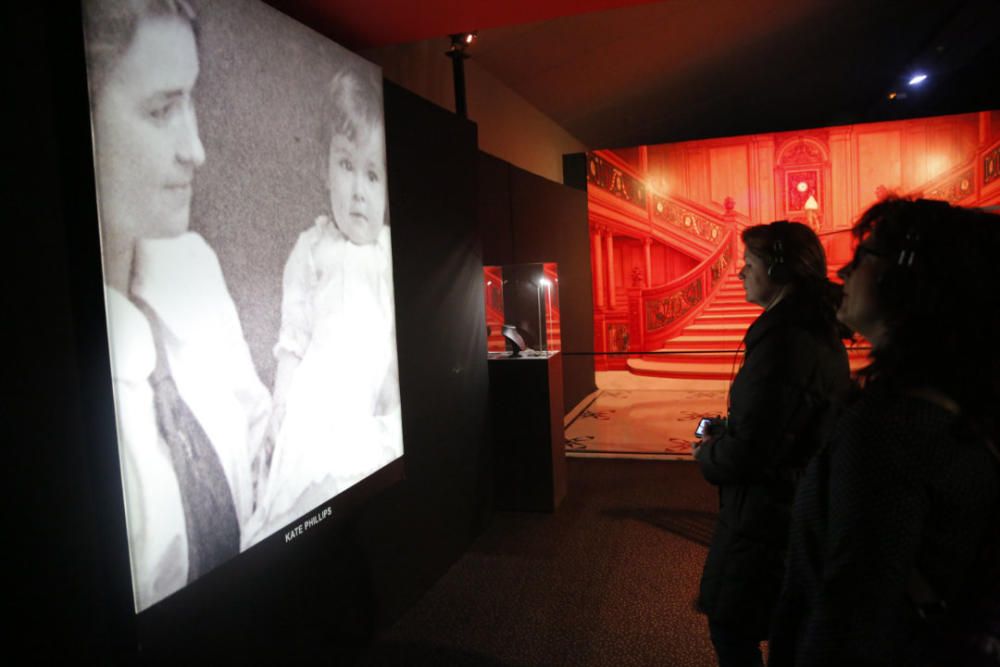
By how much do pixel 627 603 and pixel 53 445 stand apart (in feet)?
8.02

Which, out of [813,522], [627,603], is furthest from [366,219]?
[627,603]

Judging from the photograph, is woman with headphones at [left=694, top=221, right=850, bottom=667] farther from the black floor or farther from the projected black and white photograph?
the projected black and white photograph

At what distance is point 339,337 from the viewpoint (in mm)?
2189

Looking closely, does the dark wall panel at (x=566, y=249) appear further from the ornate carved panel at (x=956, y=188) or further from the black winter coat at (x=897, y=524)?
the black winter coat at (x=897, y=524)

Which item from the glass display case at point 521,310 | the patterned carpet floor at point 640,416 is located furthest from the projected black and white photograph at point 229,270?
the patterned carpet floor at point 640,416

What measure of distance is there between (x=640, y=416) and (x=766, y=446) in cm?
518

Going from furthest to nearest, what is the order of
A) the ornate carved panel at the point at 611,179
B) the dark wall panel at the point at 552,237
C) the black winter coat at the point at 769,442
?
the ornate carved panel at the point at 611,179 → the dark wall panel at the point at 552,237 → the black winter coat at the point at 769,442

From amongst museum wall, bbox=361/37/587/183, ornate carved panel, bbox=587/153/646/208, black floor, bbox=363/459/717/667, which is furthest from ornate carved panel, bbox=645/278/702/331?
black floor, bbox=363/459/717/667

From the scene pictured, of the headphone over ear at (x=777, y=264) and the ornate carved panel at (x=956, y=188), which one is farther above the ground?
the ornate carved panel at (x=956, y=188)

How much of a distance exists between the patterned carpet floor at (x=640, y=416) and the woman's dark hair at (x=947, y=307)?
4476 mm

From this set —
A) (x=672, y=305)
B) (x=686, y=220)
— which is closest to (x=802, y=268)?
(x=686, y=220)

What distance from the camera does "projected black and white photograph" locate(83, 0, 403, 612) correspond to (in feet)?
4.49

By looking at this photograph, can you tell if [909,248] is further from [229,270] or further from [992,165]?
[992,165]

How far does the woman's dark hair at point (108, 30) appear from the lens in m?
1.29
